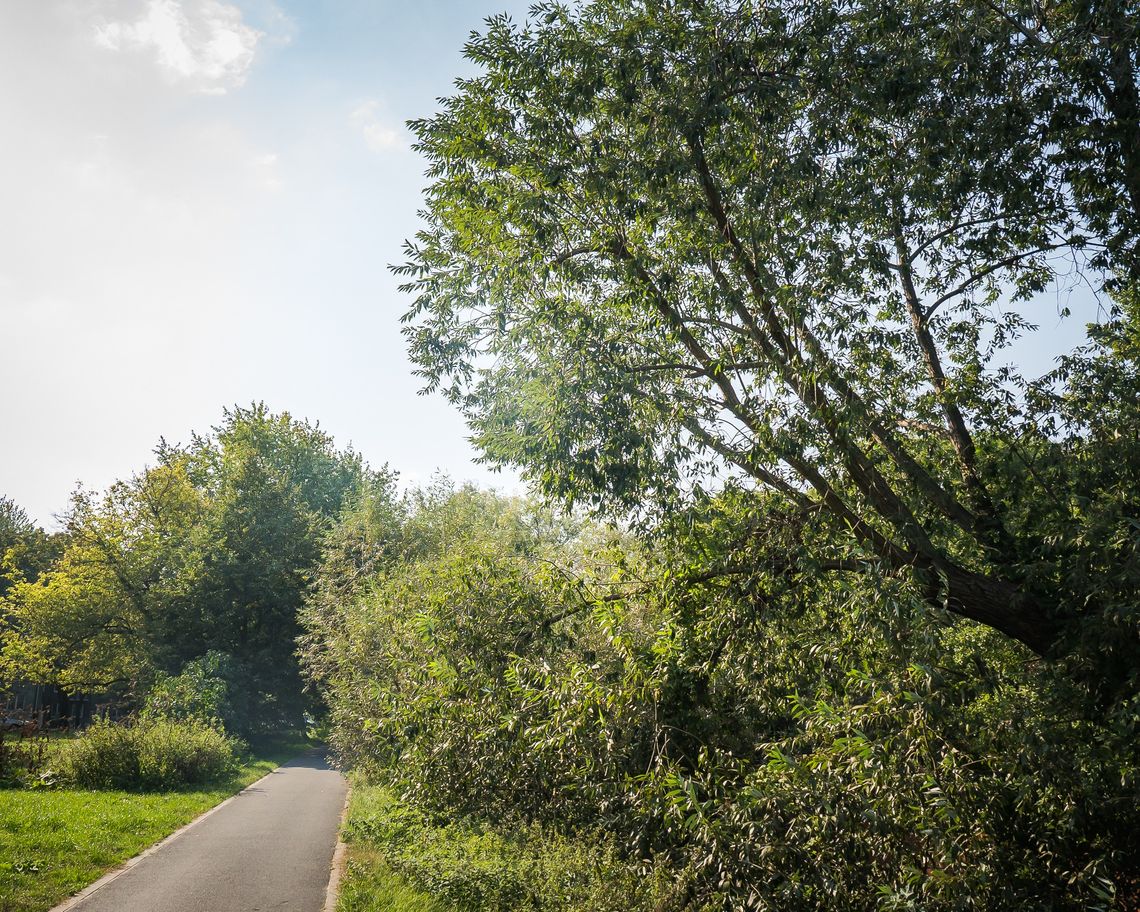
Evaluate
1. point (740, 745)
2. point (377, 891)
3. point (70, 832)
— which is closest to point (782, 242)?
point (740, 745)

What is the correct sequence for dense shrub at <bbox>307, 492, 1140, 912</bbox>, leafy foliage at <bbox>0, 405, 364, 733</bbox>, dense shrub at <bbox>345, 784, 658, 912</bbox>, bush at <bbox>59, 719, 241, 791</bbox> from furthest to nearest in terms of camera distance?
1. leafy foliage at <bbox>0, 405, 364, 733</bbox>
2. bush at <bbox>59, 719, 241, 791</bbox>
3. dense shrub at <bbox>345, 784, 658, 912</bbox>
4. dense shrub at <bbox>307, 492, 1140, 912</bbox>

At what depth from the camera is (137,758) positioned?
61.9ft

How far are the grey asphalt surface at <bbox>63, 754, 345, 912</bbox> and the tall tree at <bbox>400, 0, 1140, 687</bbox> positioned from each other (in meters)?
7.01

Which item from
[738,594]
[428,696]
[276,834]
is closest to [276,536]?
[276,834]

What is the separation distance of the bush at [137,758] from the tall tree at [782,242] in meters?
16.2

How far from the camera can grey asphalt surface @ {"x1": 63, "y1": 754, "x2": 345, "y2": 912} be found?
9.44m

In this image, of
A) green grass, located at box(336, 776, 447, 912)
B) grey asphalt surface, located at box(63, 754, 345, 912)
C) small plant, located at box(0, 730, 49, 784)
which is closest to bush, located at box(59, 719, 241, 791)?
small plant, located at box(0, 730, 49, 784)

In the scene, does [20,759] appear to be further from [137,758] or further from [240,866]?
[240,866]

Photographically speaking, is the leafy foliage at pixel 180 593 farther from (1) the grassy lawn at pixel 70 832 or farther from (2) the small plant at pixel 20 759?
(1) the grassy lawn at pixel 70 832

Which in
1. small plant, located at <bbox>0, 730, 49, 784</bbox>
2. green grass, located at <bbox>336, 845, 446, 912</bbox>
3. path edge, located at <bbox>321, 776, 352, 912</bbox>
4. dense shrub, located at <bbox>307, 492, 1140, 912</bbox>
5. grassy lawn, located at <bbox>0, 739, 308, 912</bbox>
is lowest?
path edge, located at <bbox>321, 776, 352, 912</bbox>

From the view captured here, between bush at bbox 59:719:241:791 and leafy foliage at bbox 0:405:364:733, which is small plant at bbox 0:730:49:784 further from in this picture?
leafy foliage at bbox 0:405:364:733

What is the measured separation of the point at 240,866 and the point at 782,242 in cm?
1218

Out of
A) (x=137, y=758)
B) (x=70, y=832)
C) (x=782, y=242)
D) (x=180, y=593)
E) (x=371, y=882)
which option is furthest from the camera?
(x=180, y=593)

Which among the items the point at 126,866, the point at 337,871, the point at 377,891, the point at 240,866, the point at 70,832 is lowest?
the point at 337,871
